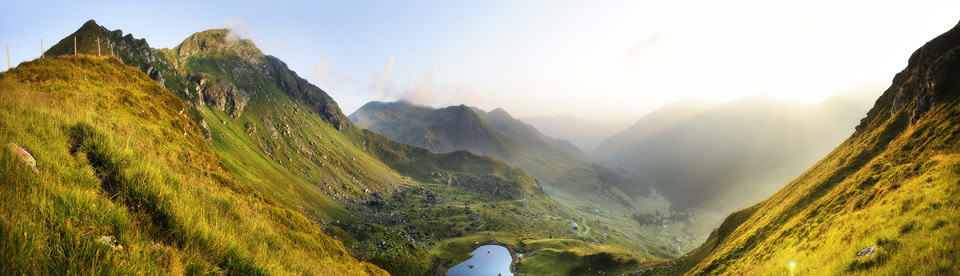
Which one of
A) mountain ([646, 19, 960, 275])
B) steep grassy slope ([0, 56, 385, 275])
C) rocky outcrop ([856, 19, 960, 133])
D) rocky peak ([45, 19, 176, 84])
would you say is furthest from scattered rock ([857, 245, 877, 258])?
rocky peak ([45, 19, 176, 84])

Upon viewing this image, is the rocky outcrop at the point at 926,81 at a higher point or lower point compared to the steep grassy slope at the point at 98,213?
higher

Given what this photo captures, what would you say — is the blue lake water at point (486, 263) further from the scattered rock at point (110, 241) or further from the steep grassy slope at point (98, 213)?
the scattered rock at point (110, 241)

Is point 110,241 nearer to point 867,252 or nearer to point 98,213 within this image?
point 98,213

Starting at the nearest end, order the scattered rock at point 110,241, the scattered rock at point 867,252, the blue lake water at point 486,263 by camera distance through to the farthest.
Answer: the scattered rock at point 110,241 → the scattered rock at point 867,252 → the blue lake water at point 486,263

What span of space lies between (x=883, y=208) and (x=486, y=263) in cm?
9283

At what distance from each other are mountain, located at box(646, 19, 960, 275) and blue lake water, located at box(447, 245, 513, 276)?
5107cm

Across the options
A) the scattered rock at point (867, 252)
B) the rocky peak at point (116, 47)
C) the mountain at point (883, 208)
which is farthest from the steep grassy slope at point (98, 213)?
the rocky peak at point (116, 47)

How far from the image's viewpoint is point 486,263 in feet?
347

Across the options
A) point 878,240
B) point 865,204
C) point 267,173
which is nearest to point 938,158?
point 865,204

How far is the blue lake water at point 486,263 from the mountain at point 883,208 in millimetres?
51074

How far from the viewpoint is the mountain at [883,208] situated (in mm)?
15656

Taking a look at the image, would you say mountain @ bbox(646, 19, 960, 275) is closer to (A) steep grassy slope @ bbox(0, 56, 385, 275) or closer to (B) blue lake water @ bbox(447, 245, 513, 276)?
(A) steep grassy slope @ bbox(0, 56, 385, 275)

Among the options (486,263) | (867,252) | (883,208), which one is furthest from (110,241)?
(486,263)

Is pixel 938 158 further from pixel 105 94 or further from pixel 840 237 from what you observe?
pixel 105 94
